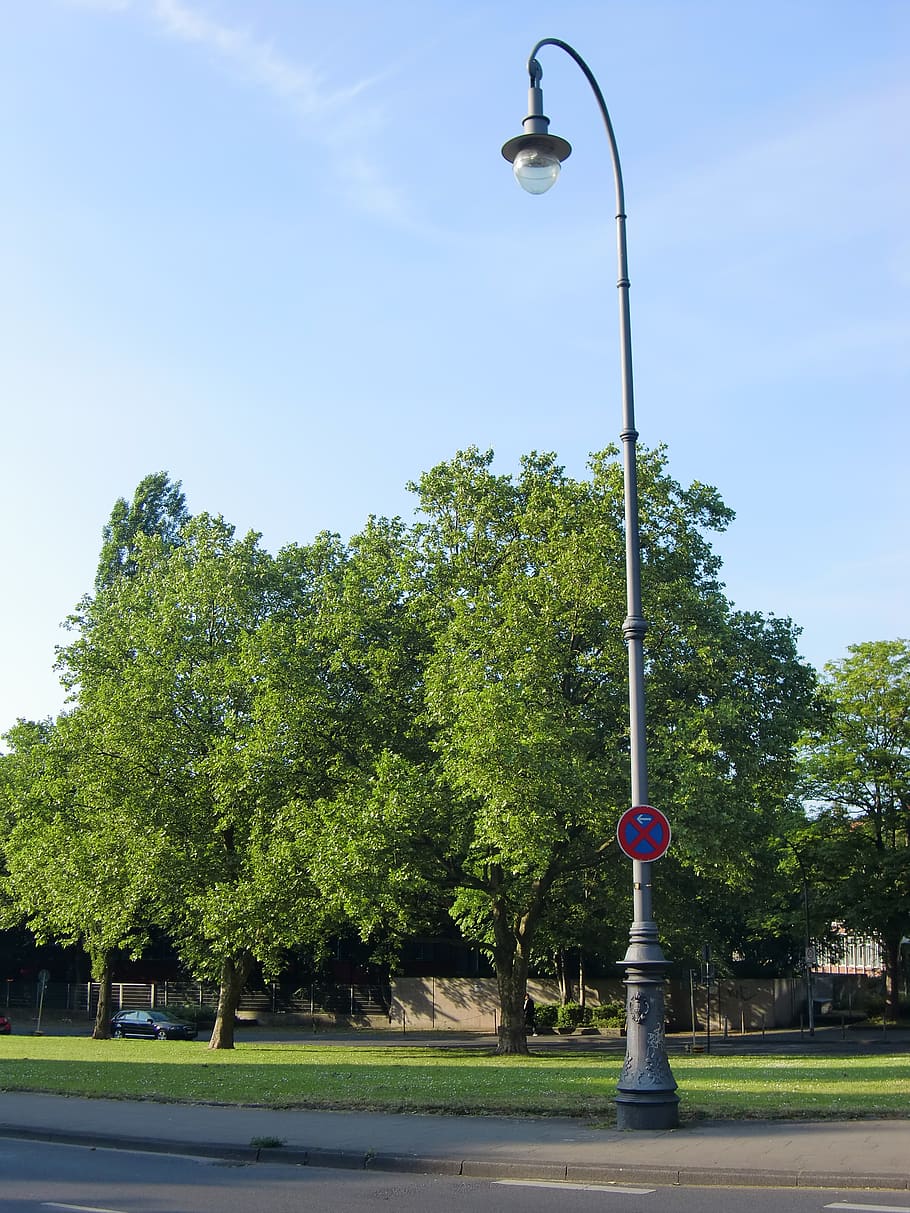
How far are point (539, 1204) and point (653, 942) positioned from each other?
413 centimetres

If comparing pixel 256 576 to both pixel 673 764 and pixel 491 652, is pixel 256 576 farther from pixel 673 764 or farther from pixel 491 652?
pixel 673 764

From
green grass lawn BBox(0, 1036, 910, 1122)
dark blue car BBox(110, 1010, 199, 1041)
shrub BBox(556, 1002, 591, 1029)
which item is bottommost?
dark blue car BBox(110, 1010, 199, 1041)

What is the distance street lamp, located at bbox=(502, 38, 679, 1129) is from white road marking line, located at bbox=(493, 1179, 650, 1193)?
2137 mm

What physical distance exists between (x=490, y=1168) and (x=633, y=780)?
174 inches

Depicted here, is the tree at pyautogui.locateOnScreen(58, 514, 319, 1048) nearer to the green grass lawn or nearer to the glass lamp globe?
the green grass lawn

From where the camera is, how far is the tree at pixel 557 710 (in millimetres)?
26891

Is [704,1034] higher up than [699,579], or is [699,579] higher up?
[699,579]

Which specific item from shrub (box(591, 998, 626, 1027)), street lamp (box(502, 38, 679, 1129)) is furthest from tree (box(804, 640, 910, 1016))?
street lamp (box(502, 38, 679, 1129))

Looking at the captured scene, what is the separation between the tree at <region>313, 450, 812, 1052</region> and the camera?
26891mm

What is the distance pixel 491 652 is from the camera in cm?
2886

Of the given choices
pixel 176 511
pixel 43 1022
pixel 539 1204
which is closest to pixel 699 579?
pixel 539 1204

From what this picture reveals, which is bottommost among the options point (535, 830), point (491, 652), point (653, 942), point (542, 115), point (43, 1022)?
point (43, 1022)

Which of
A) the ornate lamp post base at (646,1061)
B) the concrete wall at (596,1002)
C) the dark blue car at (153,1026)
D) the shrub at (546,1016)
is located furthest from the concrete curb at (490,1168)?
the concrete wall at (596,1002)

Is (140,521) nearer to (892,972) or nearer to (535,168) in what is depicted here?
(892,972)
